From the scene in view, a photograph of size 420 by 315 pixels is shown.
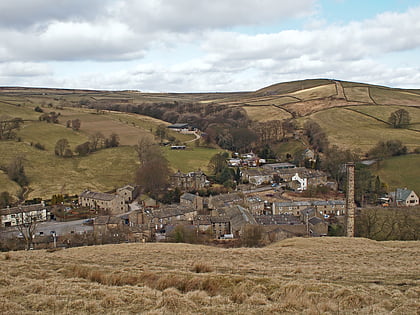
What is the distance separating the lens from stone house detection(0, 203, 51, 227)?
50.4 meters

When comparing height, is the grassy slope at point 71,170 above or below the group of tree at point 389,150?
below

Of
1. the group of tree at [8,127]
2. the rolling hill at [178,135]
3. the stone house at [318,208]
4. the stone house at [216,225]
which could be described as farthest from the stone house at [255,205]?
the group of tree at [8,127]

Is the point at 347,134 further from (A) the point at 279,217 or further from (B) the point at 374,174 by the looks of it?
(A) the point at 279,217

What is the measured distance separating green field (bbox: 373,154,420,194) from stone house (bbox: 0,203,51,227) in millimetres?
58976

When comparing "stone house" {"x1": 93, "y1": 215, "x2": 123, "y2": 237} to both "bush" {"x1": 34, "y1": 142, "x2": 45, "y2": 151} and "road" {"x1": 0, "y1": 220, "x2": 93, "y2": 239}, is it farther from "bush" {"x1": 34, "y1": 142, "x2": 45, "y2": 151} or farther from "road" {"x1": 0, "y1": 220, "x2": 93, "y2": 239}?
"bush" {"x1": 34, "y1": 142, "x2": 45, "y2": 151}

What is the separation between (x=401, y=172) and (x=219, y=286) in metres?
64.5

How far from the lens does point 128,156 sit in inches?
3214

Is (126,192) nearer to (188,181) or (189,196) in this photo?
(189,196)

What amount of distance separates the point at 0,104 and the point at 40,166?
58165mm

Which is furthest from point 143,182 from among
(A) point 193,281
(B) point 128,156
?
(A) point 193,281

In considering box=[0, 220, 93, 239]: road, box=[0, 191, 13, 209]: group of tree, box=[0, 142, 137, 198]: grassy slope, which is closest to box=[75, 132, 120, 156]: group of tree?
box=[0, 142, 137, 198]: grassy slope

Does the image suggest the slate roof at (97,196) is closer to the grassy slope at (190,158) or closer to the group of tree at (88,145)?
the grassy slope at (190,158)

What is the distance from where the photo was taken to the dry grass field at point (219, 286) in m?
10.3

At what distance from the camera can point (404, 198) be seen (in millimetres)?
55688
